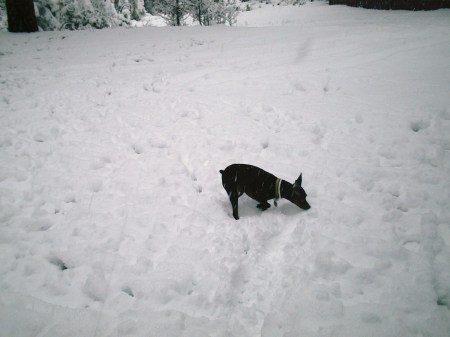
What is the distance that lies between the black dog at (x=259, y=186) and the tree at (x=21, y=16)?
1293 cm

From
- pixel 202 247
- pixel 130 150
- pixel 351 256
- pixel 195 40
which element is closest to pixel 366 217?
pixel 351 256

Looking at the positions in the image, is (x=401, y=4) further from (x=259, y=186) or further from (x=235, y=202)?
(x=235, y=202)

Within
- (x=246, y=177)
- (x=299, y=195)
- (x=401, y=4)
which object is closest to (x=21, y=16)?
(x=246, y=177)

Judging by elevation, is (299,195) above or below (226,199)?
above

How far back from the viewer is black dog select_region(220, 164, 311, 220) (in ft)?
11.8

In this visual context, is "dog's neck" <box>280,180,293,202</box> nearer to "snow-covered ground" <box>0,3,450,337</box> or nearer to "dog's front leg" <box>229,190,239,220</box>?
"snow-covered ground" <box>0,3,450,337</box>

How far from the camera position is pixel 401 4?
1395cm

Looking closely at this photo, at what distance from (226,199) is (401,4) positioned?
53.7 ft

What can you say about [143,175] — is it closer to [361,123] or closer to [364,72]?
[361,123]

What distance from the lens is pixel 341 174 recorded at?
4.28 m

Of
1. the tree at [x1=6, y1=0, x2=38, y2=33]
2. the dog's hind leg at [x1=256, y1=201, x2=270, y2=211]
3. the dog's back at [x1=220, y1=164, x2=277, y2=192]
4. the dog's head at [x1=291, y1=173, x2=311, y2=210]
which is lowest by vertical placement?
the dog's hind leg at [x1=256, y1=201, x2=270, y2=211]

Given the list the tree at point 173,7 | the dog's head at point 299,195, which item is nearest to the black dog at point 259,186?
the dog's head at point 299,195

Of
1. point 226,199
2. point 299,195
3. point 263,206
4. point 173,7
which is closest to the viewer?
point 299,195

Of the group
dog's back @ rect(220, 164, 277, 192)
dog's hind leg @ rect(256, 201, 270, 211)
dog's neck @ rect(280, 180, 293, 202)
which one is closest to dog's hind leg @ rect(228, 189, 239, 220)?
dog's back @ rect(220, 164, 277, 192)
